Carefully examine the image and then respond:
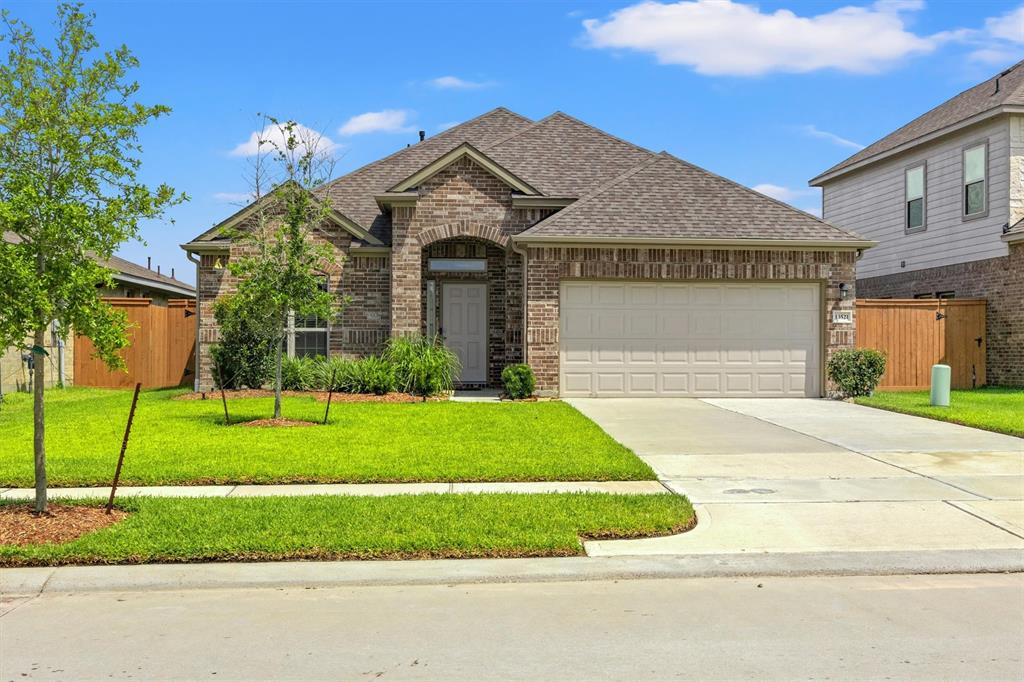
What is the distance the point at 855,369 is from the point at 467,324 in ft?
27.9

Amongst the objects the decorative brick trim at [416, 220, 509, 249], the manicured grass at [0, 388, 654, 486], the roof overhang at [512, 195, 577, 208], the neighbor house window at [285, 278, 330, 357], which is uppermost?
the roof overhang at [512, 195, 577, 208]

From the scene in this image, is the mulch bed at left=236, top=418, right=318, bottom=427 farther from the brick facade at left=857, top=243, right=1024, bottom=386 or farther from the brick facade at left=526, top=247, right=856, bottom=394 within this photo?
the brick facade at left=857, top=243, right=1024, bottom=386

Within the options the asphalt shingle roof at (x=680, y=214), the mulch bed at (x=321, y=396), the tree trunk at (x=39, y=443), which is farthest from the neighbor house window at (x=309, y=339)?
the tree trunk at (x=39, y=443)

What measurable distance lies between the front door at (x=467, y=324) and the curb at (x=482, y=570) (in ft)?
47.0

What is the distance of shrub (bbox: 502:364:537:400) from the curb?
11.0 meters

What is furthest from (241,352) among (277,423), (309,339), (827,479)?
(827,479)

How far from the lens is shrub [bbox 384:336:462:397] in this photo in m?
17.6

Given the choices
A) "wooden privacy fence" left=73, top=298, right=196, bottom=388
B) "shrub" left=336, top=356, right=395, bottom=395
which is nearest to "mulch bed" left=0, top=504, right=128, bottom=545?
"shrub" left=336, top=356, right=395, bottom=395

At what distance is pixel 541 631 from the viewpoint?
16.4 ft

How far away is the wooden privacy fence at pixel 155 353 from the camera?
68.5ft

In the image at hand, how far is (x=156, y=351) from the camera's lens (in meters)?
21.0

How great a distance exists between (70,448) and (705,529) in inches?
312

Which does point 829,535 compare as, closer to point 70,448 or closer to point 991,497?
point 991,497

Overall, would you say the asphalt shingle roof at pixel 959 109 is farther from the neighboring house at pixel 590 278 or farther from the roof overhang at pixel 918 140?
the neighboring house at pixel 590 278
